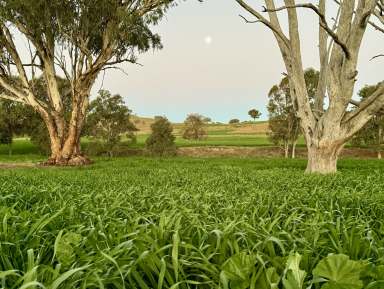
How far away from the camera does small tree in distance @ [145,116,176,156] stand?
59.0 meters

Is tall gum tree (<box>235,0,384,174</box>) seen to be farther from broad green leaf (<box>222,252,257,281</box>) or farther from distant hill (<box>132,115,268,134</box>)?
distant hill (<box>132,115,268,134</box>)

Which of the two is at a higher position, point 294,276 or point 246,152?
point 294,276

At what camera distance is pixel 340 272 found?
167 cm

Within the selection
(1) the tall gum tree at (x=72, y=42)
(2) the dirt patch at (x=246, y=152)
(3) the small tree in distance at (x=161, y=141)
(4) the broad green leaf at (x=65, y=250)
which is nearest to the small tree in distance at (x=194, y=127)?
(2) the dirt patch at (x=246, y=152)

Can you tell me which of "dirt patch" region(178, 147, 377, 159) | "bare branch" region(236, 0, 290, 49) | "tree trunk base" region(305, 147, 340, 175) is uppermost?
"bare branch" region(236, 0, 290, 49)

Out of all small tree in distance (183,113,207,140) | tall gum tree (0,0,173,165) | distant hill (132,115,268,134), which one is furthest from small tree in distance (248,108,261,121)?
tall gum tree (0,0,173,165)

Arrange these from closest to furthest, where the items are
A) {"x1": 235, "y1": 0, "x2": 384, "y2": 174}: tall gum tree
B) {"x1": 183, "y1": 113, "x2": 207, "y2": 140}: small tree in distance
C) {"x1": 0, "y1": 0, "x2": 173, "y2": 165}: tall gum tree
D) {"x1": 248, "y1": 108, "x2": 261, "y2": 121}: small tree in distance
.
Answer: {"x1": 235, "y1": 0, "x2": 384, "y2": 174}: tall gum tree
{"x1": 0, "y1": 0, "x2": 173, "y2": 165}: tall gum tree
{"x1": 183, "y1": 113, "x2": 207, "y2": 140}: small tree in distance
{"x1": 248, "y1": 108, "x2": 261, "y2": 121}: small tree in distance

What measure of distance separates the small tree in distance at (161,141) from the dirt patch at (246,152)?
4.60 m

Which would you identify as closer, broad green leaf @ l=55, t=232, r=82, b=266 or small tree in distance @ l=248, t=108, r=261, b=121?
broad green leaf @ l=55, t=232, r=82, b=266

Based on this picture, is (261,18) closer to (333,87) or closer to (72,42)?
(333,87)

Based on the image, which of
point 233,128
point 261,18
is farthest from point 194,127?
point 261,18

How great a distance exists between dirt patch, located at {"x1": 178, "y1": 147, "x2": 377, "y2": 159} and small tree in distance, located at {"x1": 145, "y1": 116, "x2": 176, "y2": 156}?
460cm

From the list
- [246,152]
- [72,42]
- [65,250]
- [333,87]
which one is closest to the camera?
[65,250]

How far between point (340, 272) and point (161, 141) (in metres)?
58.4
